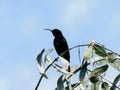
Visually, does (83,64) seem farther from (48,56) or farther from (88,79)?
(48,56)

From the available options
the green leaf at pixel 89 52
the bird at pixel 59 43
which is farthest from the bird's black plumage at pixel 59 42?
the green leaf at pixel 89 52

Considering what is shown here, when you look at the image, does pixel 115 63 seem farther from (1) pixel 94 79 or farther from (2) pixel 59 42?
(2) pixel 59 42

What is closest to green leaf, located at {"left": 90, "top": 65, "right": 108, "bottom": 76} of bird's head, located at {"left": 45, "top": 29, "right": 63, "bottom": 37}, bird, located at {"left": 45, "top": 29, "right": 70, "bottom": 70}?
bird, located at {"left": 45, "top": 29, "right": 70, "bottom": 70}

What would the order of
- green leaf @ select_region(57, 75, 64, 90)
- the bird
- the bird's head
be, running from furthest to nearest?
the bird's head, the bird, green leaf @ select_region(57, 75, 64, 90)

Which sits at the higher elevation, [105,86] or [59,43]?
[59,43]

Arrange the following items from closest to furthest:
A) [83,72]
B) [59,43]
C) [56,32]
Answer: [83,72] → [59,43] → [56,32]

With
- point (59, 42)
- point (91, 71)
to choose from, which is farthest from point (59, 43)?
point (91, 71)

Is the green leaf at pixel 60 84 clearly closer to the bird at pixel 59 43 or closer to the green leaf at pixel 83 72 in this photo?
the green leaf at pixel 83 72

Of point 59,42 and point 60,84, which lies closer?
point 60,84

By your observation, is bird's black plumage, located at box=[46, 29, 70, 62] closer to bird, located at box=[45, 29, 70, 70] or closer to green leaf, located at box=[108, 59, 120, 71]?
bird, located at box=[45, 29, 70, 70]

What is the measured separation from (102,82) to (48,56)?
12.4 inches

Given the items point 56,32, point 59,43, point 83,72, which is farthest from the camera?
point 56,32

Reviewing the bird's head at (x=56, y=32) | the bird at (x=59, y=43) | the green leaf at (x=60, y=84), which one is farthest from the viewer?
the bird's head at (x=56, y=32)

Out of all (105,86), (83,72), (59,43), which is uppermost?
(59,43)
